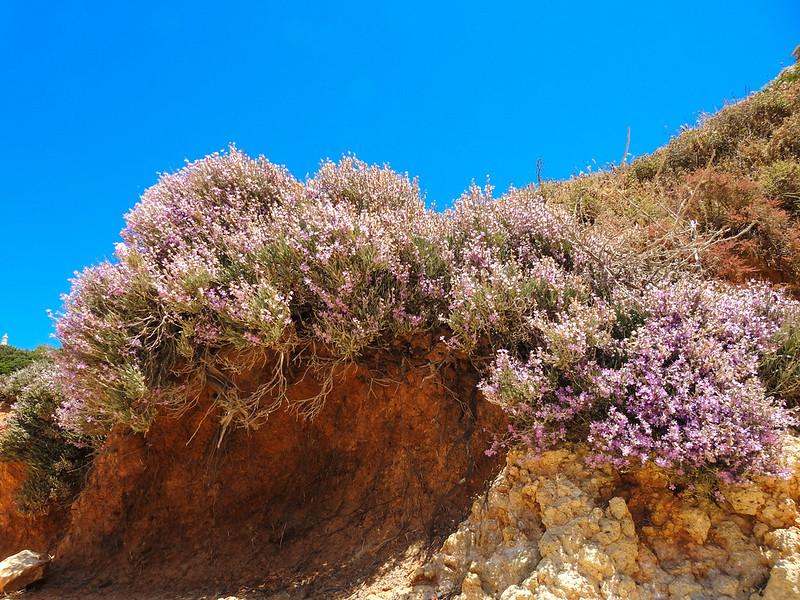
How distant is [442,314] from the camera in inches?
205

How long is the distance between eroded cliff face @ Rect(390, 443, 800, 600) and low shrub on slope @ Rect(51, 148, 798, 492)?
0.27 meters

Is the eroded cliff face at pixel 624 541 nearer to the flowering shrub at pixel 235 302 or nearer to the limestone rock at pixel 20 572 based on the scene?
the flowering shrub at pixel 235 302

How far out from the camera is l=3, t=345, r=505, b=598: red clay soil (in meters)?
5.41

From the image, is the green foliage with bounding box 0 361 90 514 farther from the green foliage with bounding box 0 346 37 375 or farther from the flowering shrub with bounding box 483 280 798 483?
the flowering shrub with bounding box 483 280 798 483

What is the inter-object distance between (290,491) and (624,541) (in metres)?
4.64

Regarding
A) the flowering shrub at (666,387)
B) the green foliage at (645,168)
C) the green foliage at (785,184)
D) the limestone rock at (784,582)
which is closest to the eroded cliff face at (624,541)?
the limestone rock at (784,582)

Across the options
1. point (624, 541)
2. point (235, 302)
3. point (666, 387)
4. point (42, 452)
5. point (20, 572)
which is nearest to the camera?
point (624, 541)

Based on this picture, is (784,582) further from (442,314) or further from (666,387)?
(442,314)

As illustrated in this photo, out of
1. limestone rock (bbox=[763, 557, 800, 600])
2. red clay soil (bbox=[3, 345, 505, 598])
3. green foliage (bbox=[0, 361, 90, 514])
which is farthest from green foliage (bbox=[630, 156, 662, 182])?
green foliage (bbox=[0, 361, 90, 514])

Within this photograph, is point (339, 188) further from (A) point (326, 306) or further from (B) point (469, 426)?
(B) point (469, 426)

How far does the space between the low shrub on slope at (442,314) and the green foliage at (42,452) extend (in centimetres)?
356

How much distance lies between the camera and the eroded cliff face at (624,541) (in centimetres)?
329

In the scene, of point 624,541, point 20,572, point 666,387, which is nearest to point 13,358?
point 20,572

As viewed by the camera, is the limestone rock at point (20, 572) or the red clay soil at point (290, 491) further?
the limestone rock at point (20, 572)
